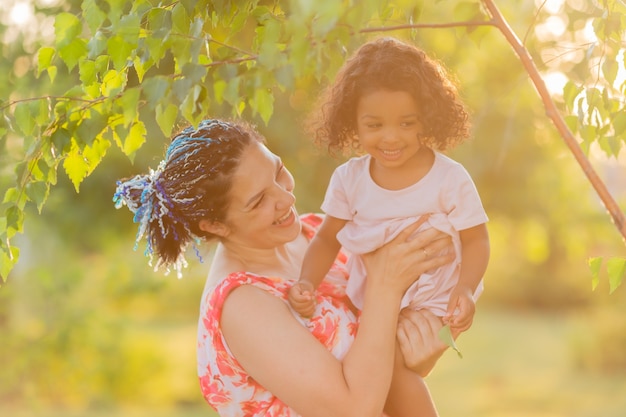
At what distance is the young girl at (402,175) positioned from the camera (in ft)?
7.63

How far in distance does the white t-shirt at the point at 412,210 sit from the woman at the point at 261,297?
0.14 ft

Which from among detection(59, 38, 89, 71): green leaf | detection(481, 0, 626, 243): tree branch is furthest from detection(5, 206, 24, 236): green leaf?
detection(481, 0, 626, 243): tree branch

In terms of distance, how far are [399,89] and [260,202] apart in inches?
18.1

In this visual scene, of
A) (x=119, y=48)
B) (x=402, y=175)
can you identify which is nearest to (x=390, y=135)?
(x=402, y=175)

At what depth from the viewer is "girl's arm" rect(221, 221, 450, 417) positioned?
223 cm

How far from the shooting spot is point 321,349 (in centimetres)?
228

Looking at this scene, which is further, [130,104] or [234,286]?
[234,286]

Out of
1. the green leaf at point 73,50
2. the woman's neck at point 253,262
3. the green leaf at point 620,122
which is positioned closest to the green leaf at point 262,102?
the green leaf at point 73,50

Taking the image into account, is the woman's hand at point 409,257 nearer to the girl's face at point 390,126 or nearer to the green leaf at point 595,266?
the girl's face at point 390,126

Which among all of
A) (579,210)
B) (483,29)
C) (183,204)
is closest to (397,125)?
(483,29)

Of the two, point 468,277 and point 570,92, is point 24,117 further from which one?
point 570,92

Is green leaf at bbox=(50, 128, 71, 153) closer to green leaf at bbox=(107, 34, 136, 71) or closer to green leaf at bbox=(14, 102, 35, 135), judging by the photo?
green leaf at bbox=(14, 102, 35, 135)

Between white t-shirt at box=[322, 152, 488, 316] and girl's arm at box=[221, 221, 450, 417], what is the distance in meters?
0.08

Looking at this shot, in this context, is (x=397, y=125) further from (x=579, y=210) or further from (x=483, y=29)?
(x=579, y=210)
